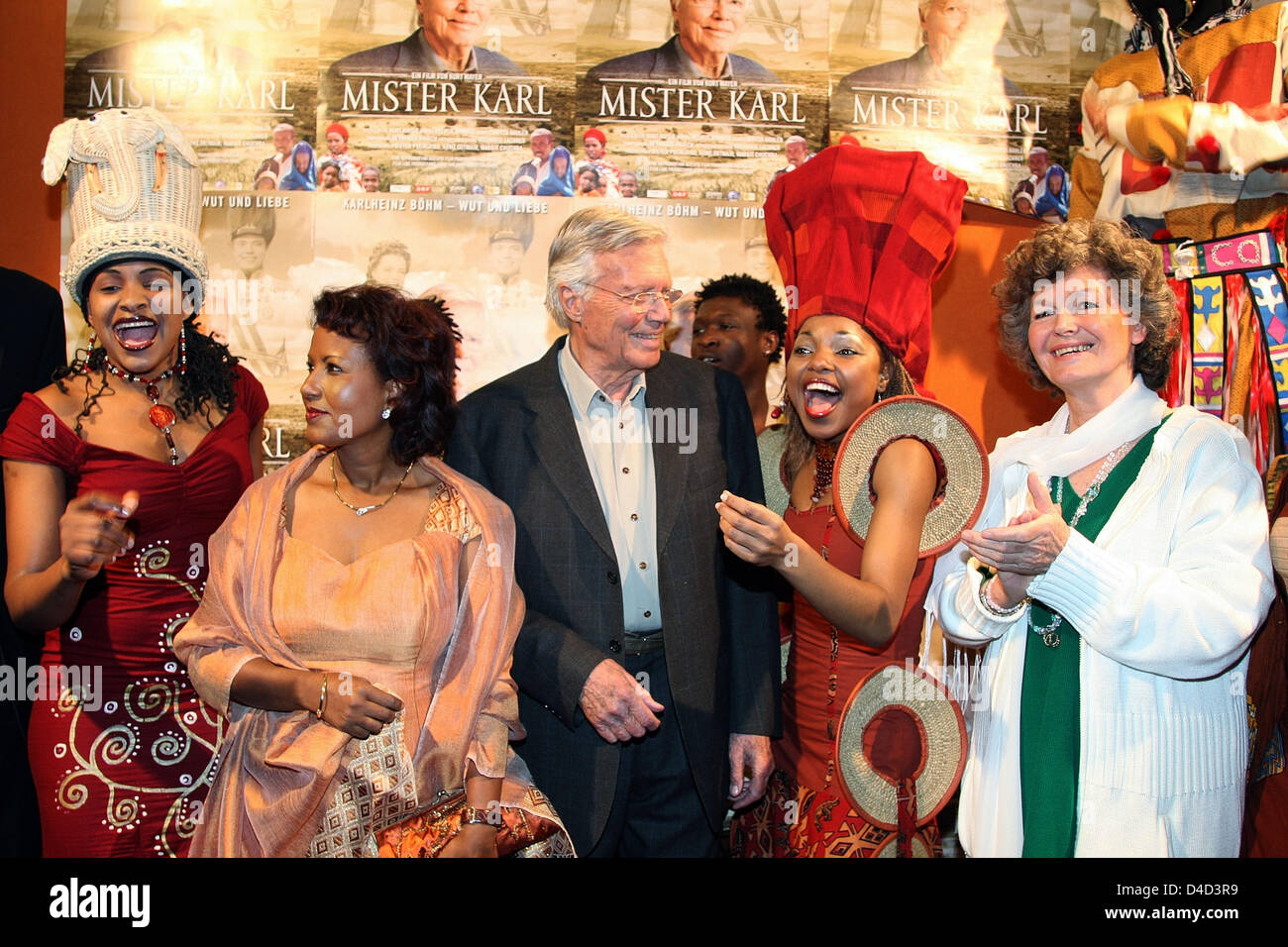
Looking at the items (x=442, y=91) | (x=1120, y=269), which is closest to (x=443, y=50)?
(x=442, y=91)

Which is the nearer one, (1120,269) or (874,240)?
(1120,269)

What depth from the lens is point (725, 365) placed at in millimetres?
3945

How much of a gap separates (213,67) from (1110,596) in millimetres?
3554

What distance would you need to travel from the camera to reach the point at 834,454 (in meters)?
2.83

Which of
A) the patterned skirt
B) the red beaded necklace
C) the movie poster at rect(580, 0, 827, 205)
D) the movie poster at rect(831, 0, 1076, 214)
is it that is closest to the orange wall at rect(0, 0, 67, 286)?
the red beaded necklace

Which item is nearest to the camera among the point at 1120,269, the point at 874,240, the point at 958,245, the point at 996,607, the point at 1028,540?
the point at 1028,540

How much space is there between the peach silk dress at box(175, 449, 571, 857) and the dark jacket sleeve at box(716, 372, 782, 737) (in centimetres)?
56

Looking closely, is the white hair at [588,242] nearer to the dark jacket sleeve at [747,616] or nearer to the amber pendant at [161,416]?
the dark jacket sleeve at [747,616]

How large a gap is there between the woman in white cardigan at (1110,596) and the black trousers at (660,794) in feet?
1.99

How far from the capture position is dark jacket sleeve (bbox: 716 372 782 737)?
2.69 metres

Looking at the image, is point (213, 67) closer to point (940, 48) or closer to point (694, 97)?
point (694, 97)

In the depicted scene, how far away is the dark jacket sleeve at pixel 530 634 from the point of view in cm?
249
